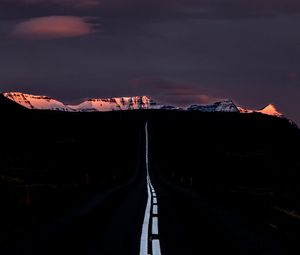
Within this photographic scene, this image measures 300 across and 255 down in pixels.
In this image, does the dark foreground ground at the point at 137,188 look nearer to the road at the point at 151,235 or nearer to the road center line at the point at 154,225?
the road at the point at 151,235

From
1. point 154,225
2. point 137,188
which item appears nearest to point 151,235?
point 154,225

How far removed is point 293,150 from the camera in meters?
166

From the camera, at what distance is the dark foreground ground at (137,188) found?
14719 millimetres

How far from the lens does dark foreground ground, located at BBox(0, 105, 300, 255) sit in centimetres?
1472

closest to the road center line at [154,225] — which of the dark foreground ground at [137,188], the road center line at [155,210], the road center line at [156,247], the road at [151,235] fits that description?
the road at [151,235]

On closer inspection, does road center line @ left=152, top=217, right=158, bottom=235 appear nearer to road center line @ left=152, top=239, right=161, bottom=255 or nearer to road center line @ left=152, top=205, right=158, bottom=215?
road center line @ left=152, top=239, right=161, bottom=255

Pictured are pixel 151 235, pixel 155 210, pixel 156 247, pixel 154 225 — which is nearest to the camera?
pixel 156 247

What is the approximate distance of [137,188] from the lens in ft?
166

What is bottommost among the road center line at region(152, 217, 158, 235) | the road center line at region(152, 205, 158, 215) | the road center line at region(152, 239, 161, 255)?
the road center line at region(152, 205, 158, 215)

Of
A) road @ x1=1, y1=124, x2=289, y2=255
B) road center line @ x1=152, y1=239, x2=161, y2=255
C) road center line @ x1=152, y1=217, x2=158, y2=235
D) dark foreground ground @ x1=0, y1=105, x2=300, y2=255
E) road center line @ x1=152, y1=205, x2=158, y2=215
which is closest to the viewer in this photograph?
road center line @ x1=152, y1=239, x2=161, y2=255

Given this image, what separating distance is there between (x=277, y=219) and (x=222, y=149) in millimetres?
137179

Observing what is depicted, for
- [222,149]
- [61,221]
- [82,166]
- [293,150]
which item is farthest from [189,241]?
[293,150]

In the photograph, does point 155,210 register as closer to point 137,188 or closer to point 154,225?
point 154,225

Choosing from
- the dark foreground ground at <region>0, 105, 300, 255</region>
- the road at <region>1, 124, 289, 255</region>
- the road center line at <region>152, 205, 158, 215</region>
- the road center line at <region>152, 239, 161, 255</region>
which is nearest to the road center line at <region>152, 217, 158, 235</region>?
the road at <region>1, 124, 289, 255</region>
